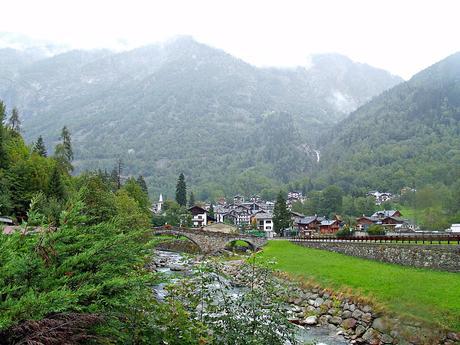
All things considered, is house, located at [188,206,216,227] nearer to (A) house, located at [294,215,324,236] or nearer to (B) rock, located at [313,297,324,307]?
(A) house, located at [294,215,324,236]

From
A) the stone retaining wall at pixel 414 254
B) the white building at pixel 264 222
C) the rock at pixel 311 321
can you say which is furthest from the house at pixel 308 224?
the rock at pixel 311 321

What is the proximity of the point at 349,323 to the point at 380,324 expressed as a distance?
96.7 inches

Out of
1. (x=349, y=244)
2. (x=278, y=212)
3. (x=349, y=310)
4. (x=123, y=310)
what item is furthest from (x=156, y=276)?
(x=278, y=212)

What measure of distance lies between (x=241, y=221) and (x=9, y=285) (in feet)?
591

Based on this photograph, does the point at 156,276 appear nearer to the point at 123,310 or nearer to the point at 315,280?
the point at 123,310

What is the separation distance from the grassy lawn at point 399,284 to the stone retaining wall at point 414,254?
3.71ft

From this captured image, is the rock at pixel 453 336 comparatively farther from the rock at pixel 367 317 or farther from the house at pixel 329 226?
the house at pixel 329 226

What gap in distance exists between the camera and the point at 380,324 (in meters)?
24.2

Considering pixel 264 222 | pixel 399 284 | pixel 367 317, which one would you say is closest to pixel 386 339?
pixel 367 317

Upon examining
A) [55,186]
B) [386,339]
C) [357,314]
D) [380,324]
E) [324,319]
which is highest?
[55,186]

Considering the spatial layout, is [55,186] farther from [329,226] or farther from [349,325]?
[329,226]

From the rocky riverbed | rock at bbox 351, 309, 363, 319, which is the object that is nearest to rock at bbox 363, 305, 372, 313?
the rocky riverbed

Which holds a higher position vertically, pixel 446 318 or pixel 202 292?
pixel 202 292

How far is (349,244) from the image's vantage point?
174 ft
